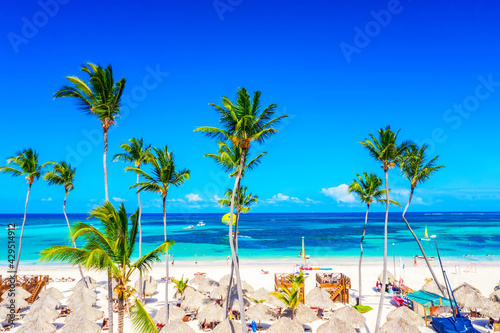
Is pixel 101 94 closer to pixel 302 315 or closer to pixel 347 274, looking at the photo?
pixel 302 315

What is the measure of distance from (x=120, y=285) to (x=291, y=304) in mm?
9630

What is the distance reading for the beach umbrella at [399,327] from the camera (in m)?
14.5

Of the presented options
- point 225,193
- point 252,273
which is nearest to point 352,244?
point 252,273

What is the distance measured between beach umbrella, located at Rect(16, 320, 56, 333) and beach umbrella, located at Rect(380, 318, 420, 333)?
50.0ft

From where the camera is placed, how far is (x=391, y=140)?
16.4 metres

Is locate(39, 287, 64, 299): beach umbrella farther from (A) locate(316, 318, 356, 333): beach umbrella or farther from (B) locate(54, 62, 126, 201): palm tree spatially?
(A) locate(316, 318, 356, 333): beach umbrella

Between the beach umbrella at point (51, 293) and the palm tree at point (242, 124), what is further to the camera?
the beach umbrella at point (51, 293)

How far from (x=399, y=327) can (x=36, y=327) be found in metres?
16.4

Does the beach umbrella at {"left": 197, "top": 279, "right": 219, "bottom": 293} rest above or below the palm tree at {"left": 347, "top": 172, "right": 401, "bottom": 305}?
below

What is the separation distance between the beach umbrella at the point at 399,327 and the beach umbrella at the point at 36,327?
15.2 m

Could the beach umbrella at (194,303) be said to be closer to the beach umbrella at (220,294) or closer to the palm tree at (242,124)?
the beach umbrella at (220,294)

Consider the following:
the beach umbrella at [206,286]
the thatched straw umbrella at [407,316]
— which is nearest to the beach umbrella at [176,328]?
the beach umbrella at [206,286]

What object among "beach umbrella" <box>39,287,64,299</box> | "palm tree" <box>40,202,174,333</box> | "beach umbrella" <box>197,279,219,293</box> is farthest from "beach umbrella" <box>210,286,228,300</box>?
"palm tree" <box>40,202,174,333</box>

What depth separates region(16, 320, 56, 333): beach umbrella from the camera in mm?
14435
